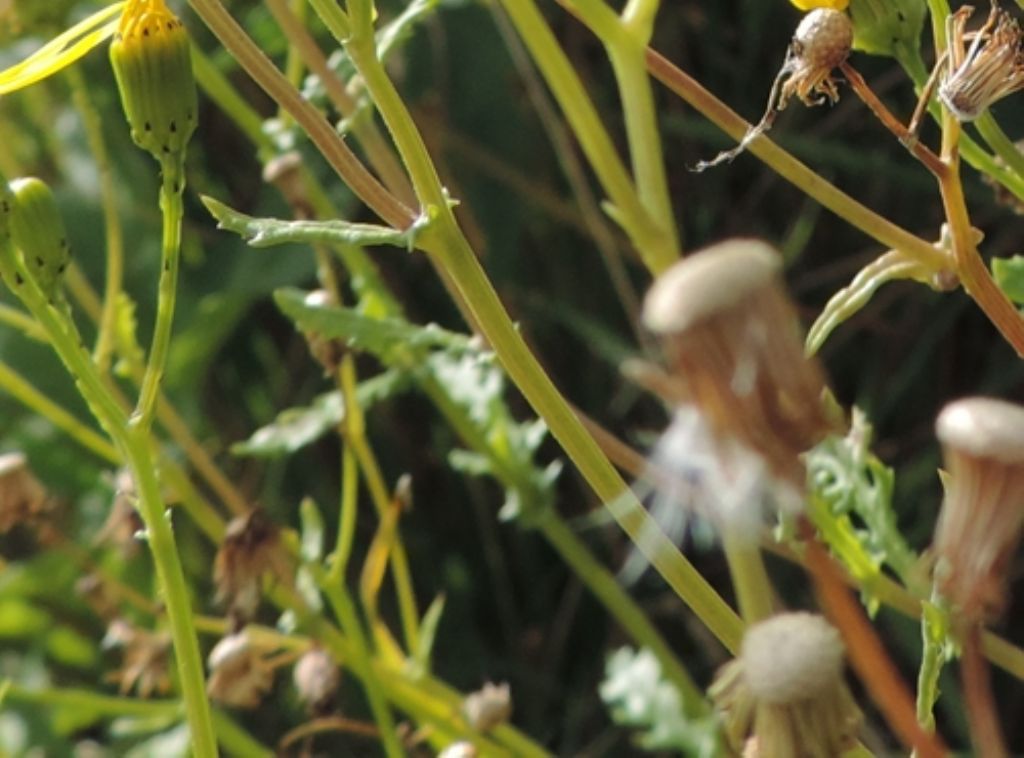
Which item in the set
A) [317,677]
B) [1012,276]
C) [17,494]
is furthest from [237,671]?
[1012,276]

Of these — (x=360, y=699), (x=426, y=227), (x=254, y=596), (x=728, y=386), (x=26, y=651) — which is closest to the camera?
(x=728, y=386)

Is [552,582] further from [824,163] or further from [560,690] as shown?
[824,163]

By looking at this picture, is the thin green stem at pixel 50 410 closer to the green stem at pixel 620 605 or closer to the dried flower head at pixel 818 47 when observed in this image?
the green stem at pixel 620 605

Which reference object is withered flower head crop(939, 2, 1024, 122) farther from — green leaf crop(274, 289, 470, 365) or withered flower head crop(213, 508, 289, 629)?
withered flower head crop(213, 508, 289, 629)

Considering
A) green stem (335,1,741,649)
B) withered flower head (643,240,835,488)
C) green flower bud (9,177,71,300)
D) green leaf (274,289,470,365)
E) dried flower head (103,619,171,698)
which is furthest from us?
dried flower head (103,619,171,698)

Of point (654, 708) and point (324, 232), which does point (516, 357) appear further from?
point (654, 708)

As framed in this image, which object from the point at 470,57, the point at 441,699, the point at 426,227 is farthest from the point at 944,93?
the point at 470,57

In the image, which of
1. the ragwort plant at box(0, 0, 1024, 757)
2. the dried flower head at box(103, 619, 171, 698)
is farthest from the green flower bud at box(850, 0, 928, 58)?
the dried flower head at box(103, 619, 171, 698)
